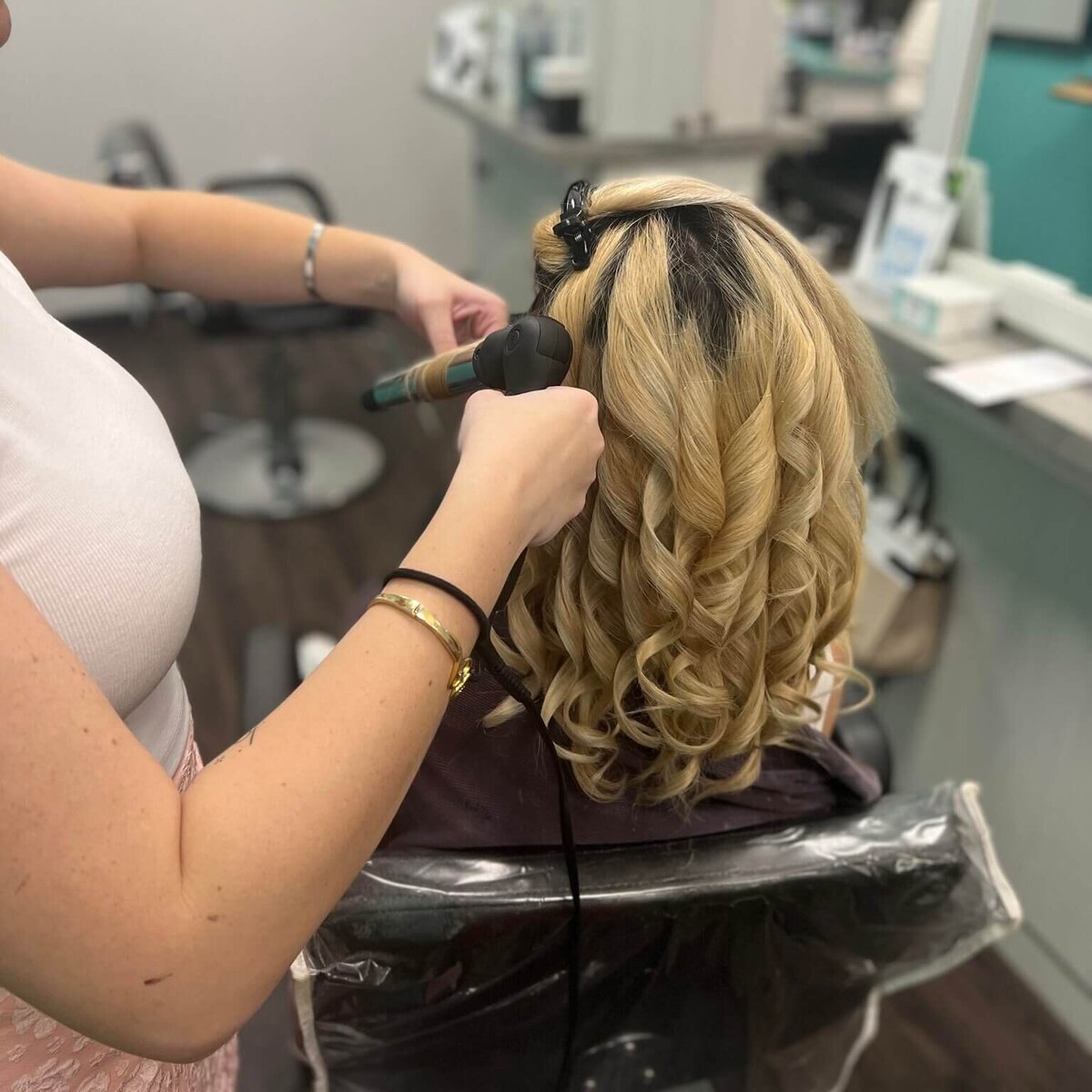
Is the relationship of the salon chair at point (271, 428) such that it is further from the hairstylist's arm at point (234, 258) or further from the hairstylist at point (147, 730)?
the hairstylist at point (147, 730)

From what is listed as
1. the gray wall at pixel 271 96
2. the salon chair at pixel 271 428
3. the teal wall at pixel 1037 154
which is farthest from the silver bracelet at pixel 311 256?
the gray wall at pixel 271 96

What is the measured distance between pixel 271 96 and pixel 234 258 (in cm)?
283

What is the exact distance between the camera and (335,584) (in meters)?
2.41

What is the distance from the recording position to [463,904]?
647mm

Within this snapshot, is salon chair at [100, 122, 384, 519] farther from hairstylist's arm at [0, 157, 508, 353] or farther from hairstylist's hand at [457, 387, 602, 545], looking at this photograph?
hairstylist's hand at [457, 387, 602, 545]

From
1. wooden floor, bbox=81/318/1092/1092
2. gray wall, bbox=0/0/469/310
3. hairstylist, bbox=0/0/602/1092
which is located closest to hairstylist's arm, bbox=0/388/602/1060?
hairstylist, bbox=0/0/602/1092

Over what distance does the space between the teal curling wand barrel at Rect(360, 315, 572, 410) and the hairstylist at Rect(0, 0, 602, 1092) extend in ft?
0.16

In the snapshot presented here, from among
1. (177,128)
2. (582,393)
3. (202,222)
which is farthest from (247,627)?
Answer: (177,128)

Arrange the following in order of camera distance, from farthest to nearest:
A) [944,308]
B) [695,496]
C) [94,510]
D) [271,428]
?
[271,428] → [944,308] → [695,496] → [94,510]

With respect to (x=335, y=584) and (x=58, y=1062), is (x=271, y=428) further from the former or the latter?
(x=58, y=1062)

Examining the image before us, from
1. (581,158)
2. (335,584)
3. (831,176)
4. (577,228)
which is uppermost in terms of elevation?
(577,228)

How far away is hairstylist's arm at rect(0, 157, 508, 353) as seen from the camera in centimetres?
90

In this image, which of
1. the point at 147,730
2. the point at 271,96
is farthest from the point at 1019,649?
the point at 271,96

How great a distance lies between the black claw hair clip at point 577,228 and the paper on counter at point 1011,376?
696 millimetres
